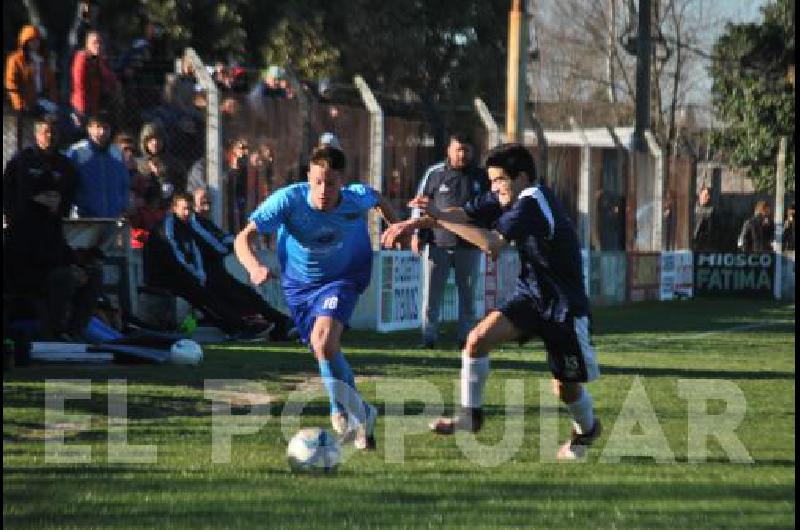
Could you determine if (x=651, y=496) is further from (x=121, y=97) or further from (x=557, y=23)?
(x=557, y=23)

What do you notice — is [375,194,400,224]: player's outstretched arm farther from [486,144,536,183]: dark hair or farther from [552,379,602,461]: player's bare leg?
[552,379,602,461]: player's bare leg

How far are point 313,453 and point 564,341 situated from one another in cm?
189

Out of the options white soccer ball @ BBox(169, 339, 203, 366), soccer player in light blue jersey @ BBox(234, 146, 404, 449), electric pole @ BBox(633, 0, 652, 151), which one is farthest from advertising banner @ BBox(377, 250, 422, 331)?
electric pole @ BBox(633, 0, 652, 151)

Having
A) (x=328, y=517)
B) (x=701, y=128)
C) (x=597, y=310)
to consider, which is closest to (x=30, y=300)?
(x=328, y=517)

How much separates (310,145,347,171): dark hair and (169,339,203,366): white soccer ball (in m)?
4.34

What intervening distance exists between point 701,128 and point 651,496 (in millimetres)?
53755

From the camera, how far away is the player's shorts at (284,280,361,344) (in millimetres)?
9984

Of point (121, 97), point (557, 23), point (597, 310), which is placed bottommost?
point (597, 310)

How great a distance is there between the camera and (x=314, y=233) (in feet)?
33.5

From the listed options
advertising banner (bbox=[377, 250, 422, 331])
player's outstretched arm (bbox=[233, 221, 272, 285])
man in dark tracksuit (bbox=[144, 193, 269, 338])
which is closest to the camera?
player's outstretched arm (bbox=[233, 221, 272, 285])

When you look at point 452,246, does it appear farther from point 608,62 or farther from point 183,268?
point 608,62

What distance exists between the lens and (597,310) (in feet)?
89.2

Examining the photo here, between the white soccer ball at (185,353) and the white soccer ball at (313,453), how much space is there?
5456 millimetres

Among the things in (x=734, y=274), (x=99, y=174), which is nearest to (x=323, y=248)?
(x=99, y=174)
